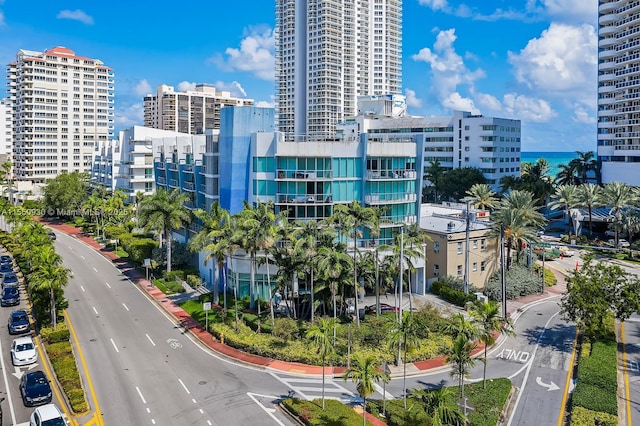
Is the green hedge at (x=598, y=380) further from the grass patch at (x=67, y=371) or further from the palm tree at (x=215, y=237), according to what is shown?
the grass patch at (x=67, y=371)

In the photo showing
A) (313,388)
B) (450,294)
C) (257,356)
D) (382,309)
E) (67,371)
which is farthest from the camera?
(450,294)

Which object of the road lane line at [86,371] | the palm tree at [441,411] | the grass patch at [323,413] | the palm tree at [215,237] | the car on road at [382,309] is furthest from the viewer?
the car on road at [382,309]

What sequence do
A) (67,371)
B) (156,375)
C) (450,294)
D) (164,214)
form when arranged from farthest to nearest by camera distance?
(164,214), (450,294), (156,375), (67,371)

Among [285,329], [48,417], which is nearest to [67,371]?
[48,417]

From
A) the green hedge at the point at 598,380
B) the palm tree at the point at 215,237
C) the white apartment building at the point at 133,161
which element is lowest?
the green hedge at the point at 598,380

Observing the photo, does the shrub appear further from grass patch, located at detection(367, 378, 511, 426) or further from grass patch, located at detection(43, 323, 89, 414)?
grass patch, located at detection(43, 323, 89, 414)

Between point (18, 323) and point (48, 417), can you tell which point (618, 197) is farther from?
point (48, 417)

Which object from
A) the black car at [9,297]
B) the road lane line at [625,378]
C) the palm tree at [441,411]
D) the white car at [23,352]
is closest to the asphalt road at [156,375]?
the white car at [23,352]
